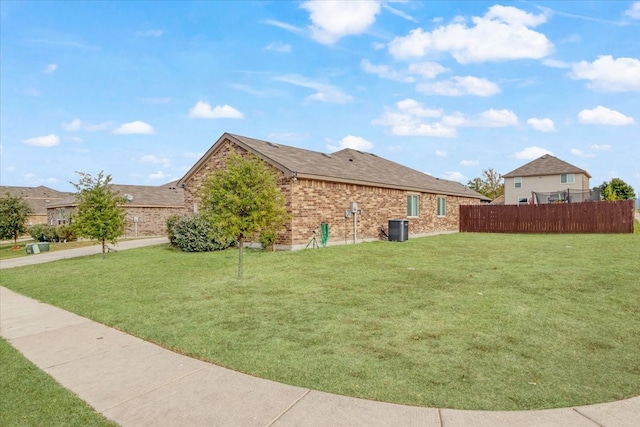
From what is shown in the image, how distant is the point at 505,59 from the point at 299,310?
15.4 metres

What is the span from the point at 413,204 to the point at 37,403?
2166 centimetres

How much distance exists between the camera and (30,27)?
13484 millimetres

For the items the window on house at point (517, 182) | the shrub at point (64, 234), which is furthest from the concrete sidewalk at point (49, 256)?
the window on house at point (517, 182)

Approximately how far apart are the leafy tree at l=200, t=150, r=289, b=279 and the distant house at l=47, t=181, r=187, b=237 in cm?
2419

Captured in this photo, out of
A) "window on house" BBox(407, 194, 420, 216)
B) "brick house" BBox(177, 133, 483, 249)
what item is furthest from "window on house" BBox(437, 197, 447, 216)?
"window on house" BBox(407, 194, 420, 216)

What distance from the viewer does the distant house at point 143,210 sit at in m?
32.2

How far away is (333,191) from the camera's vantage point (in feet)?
55.9

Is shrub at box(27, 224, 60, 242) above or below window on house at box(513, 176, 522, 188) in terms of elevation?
below

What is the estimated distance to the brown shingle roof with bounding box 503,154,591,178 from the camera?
40.6 meters

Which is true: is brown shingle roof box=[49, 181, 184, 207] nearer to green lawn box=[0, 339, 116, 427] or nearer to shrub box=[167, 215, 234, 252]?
shrub box=[167, 215, 234, 252]

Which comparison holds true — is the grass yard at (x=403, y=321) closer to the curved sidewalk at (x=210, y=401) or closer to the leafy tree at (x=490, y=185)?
the curved sidewalk at (x=210, y=401)

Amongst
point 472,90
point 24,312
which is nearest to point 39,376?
point 24,312

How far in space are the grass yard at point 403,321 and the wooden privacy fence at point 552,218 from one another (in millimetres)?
13761

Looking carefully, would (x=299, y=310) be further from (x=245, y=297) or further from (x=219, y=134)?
(x=219, y=134)
